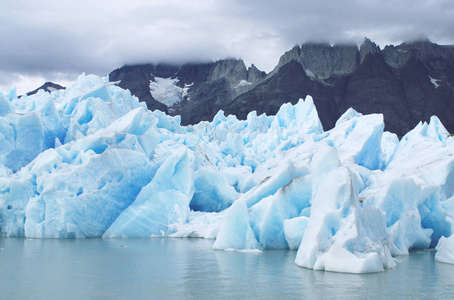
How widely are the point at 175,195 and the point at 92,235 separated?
2436 mm

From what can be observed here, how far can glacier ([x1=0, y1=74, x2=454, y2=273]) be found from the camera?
27.7 feet

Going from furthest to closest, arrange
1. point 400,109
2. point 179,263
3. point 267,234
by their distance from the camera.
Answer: point 400,109 → point 267,234 → point 179,263

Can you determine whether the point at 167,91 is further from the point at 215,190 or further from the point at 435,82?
the point at 215,190

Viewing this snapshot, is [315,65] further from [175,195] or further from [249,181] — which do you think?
[175,195]

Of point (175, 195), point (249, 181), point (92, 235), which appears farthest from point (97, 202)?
point (249, 181)

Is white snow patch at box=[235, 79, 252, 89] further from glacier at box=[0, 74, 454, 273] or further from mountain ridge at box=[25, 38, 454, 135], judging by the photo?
glacier at box=[0, 74, 454, 273]

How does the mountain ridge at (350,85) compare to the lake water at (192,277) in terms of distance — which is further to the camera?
the mountain ridge at (350,85)

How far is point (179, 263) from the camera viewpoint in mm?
8914

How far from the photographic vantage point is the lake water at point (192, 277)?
20.8 feet

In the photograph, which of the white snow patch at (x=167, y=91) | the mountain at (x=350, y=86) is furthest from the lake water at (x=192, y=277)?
the white snow patch at (x=167, y=91)

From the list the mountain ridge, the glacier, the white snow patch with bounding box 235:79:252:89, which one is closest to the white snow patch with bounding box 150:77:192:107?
the mountain ridge

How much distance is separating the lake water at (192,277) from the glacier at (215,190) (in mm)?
507

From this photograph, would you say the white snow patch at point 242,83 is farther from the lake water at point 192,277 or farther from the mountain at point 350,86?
the lake water at point 192,277

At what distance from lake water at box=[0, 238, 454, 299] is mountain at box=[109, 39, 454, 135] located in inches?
1718
